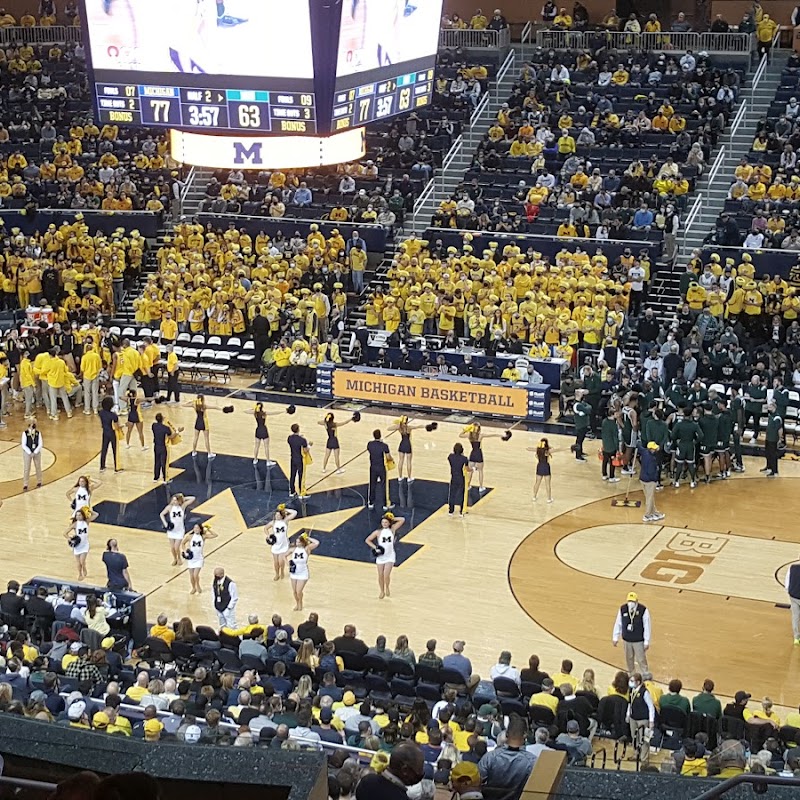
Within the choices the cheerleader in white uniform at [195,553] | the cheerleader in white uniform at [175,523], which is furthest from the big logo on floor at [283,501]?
the cheerleader in white uniform at [195,553]

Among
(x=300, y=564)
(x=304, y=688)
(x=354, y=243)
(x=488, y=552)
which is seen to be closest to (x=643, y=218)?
(x=354, y=243)

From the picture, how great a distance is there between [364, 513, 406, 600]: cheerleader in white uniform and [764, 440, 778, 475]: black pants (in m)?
8.54

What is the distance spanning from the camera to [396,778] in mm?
7566

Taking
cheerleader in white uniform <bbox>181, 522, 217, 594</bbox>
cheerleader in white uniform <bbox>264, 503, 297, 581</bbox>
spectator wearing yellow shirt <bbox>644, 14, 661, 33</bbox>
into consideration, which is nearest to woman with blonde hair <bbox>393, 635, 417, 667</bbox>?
cheerleader in white uniform <bbox>264, 503, 297, 581</bbox>

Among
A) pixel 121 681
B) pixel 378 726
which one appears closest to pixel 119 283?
pixel 121 681

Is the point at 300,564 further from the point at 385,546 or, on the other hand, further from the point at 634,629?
the point at 634,629

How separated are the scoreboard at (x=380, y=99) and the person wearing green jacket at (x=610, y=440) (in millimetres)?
6636

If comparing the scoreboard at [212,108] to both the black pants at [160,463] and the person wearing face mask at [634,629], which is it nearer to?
the black pants at [160,463]

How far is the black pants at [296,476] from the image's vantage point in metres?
24.3

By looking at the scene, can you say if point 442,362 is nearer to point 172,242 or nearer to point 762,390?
point 762,390

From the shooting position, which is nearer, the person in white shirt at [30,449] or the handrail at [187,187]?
the person in white shirt at [30,449]

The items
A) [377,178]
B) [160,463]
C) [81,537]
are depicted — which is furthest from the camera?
[377,178]

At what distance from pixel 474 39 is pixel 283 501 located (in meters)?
23.9

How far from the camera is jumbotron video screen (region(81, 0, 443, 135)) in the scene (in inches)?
822
